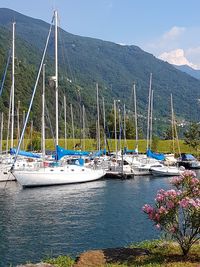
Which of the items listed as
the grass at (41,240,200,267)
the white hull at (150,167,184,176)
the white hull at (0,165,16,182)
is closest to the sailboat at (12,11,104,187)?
the white hull at (0,165,16,182)

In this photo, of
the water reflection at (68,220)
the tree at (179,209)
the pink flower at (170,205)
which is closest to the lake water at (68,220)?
the water reflection at (68,220)

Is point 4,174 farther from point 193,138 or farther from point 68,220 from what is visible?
point 193,138

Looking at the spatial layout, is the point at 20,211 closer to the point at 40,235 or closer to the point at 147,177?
the point at 40,235

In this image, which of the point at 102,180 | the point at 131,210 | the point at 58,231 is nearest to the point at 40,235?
the point at 58,231

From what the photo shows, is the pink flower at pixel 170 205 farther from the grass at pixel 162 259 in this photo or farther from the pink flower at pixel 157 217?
the grass at pixel 162 259

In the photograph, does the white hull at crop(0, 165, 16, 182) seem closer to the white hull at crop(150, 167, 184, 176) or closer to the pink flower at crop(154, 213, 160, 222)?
the white hull at crop(150, 167, 184, 176)

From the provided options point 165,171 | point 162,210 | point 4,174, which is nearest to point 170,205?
point 162,210

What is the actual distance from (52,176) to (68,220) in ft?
66.7

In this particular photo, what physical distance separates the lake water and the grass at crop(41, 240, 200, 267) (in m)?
6.60

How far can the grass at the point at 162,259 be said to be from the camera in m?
16.4

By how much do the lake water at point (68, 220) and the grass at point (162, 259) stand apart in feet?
21.7

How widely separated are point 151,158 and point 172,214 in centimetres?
6321

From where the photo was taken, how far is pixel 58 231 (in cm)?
3080

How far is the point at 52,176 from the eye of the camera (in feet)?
180
